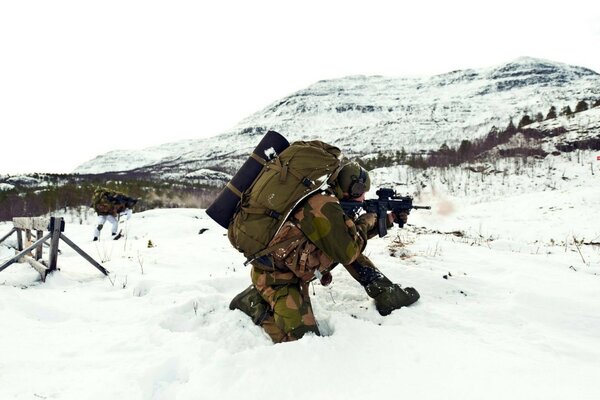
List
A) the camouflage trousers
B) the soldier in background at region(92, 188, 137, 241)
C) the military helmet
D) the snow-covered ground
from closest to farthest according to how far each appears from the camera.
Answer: the snow-covered ground < the camouflage trousers < the military helmet < the soldier in background at region(92, 188, 137, 241)

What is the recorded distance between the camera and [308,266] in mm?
2865

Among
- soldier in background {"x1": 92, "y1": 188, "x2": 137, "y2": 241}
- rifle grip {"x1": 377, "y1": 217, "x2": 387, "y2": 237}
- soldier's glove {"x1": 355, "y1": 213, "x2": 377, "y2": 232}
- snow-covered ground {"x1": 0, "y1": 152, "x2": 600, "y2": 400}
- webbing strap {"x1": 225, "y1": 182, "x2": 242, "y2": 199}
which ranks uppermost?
webbing strap {"x1": 225, "y1": 182, "x2": 242, "y2": 199}

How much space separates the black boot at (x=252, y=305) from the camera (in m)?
2.91

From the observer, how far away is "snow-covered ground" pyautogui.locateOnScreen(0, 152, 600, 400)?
195 cm

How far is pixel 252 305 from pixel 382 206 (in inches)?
62.4

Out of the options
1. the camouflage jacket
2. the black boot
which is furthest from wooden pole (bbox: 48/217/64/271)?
the camouflage jacket

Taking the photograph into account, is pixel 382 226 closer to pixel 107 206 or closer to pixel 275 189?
pixel 275 189

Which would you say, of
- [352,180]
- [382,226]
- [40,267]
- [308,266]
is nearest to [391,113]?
[382,226]

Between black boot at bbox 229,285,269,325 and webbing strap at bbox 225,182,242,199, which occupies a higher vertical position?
webbing strap at bbox 225,182,242,199

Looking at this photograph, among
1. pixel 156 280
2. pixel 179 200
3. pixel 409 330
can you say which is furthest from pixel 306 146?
pixel 179 200

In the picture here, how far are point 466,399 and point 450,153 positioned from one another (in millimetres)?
32565

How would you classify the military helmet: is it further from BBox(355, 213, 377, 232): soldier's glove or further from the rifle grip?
the rifle grip

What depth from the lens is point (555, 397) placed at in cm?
175

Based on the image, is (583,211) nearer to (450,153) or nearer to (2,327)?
(2,327)
